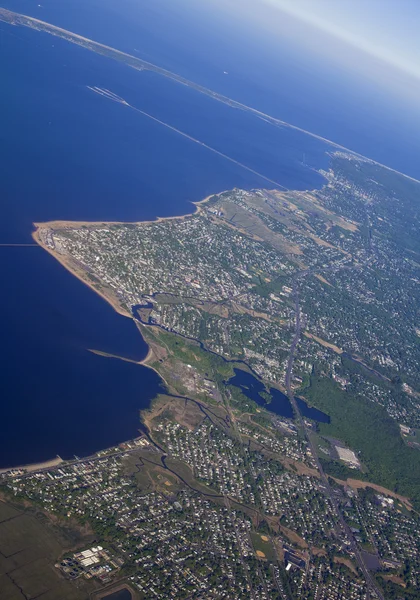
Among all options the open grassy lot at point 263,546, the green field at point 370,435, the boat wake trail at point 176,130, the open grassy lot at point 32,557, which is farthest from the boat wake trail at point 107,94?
the open grassy lot at point 32,557

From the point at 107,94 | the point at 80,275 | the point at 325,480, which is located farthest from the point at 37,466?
the point at 107,94

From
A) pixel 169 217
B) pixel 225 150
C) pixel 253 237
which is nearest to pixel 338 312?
pixel 253 237

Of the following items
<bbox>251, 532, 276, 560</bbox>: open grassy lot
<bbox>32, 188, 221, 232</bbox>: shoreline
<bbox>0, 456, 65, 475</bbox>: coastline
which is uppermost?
<bbox>32, 188, 221, 232</bbox>: shoreline

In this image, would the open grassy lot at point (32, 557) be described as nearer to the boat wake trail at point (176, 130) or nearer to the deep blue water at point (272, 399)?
the deep blue water at point (272, 399)

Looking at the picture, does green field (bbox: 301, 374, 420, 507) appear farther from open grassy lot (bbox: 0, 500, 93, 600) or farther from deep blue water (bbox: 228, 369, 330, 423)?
open grassy lot (bbox: 0, 500, 93, 600)

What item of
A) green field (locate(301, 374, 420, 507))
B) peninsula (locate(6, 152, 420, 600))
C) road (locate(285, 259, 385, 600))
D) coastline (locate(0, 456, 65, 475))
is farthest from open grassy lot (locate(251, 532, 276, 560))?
coastline (locate(0, 456, 65, 475))
